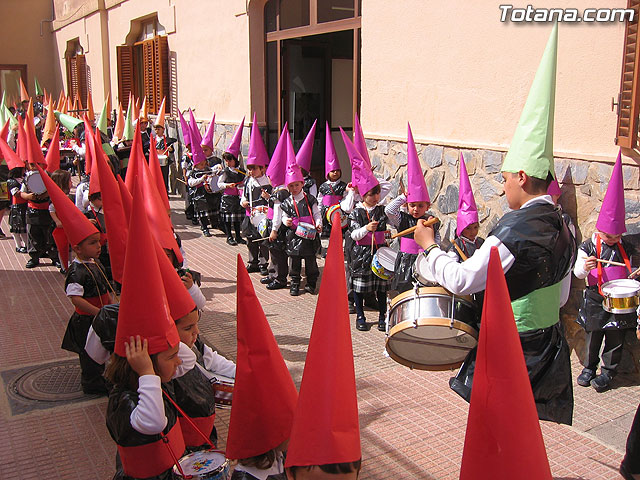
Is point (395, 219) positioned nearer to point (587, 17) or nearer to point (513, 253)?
point (587, 17)

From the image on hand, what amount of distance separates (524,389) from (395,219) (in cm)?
465

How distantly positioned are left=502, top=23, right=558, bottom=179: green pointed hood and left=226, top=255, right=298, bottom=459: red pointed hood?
1.60m

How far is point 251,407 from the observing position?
2.52 meters

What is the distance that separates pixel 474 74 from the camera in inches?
257

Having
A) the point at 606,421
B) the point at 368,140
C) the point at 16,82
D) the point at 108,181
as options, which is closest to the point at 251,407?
the point at 108,181

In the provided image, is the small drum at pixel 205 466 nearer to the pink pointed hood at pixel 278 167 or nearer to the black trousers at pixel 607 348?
the black trousers at pixel 607 348

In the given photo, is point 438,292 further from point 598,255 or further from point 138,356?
point 598,255

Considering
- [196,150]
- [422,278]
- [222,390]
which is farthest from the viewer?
[196,150]

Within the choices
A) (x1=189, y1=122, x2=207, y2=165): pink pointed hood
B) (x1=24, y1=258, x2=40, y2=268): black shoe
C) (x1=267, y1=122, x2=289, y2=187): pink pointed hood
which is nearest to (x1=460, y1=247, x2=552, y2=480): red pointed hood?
(x1=267, y1=122, x2=289, y2=187): pink pointed hood

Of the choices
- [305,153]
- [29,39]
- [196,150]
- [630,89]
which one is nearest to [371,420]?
[630,89]

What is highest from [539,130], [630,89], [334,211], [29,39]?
[29,39]

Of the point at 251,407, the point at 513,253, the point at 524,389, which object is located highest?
the point at 513,253

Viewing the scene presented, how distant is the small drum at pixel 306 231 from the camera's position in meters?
7.50

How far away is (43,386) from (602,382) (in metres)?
4.55
